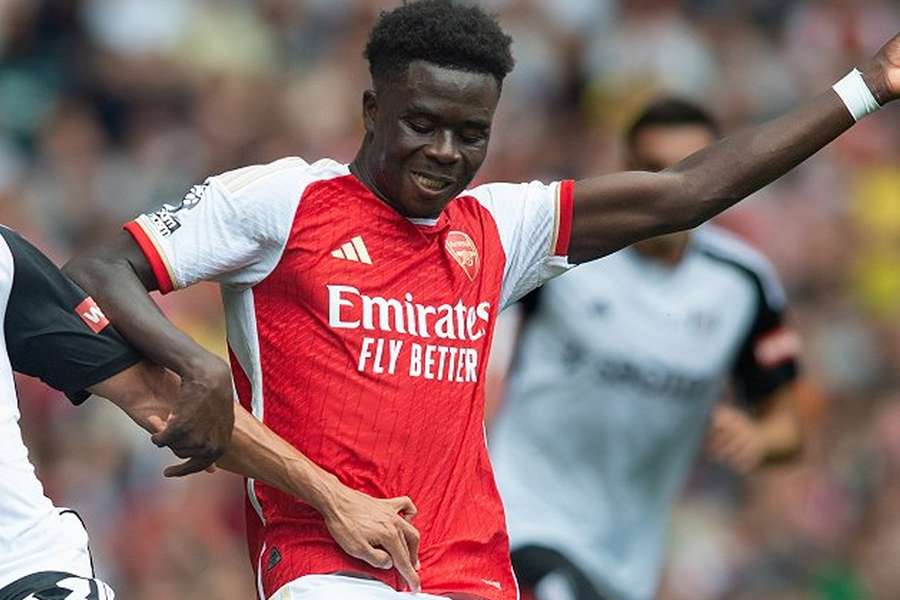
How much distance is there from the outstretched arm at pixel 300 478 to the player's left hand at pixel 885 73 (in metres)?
1.86

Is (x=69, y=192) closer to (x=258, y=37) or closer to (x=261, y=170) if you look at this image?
(x=258, y=37)

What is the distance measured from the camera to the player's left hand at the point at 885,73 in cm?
644

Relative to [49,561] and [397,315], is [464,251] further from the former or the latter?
[49,561]

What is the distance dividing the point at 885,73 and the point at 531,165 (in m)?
8.04

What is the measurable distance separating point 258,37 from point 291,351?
365 inches

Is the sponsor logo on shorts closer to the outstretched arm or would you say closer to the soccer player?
the outstretched arm

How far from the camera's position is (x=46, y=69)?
558 inches

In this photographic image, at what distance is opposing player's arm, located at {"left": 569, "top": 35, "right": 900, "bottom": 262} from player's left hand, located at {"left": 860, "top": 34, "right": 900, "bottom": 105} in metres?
0.01

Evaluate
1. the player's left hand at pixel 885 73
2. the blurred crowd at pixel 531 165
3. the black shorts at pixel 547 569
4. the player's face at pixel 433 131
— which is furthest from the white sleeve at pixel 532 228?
the blurred crowd at pixel 531 165

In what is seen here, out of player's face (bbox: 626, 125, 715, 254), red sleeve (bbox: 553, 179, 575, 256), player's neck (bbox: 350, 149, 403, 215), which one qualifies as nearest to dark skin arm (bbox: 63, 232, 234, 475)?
player's neck (bbox: 350, 149, 403, 215)

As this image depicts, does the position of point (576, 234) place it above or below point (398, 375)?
above

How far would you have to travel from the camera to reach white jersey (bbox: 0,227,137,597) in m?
5.65

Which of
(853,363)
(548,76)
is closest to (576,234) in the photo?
(853,363)

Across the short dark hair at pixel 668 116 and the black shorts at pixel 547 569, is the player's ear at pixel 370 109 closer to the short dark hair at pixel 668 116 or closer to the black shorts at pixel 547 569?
the black shorts at pixel 547 569
